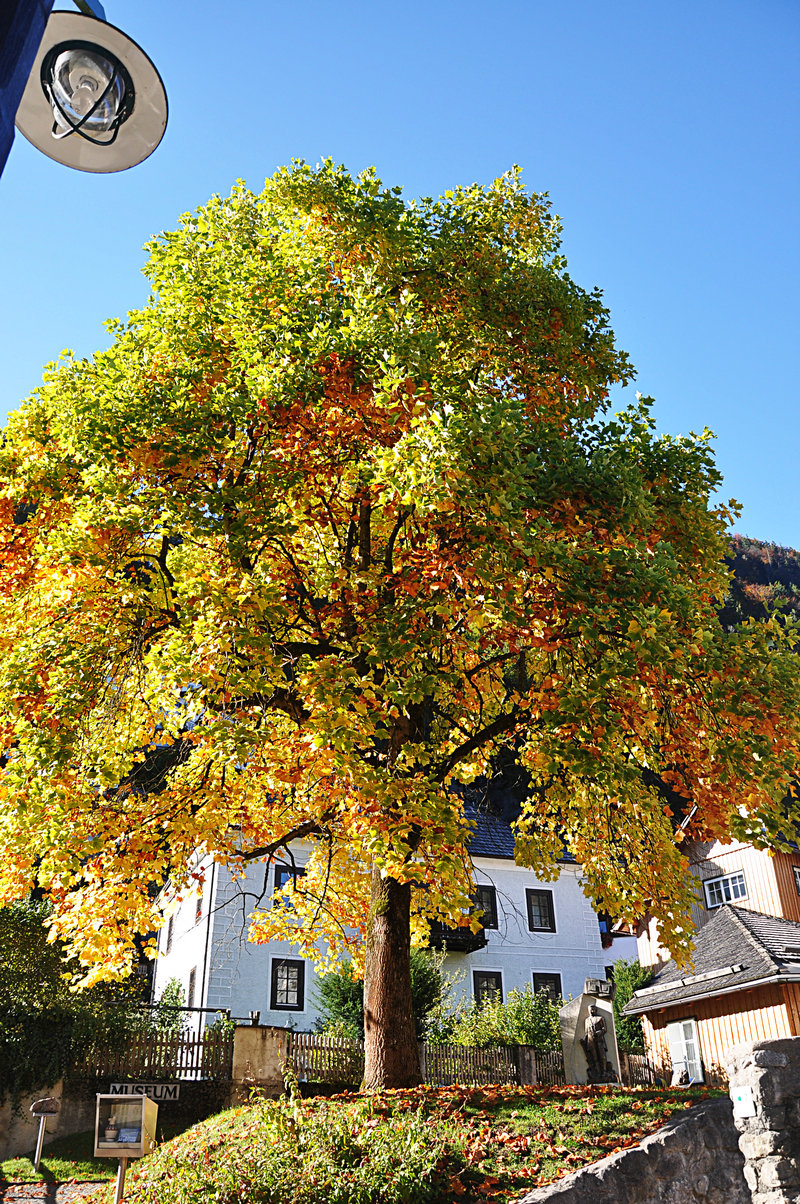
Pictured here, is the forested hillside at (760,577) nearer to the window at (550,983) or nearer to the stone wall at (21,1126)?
the window at (550,983)

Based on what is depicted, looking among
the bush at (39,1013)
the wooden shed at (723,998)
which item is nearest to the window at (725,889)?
the wooden shed at (723,998)

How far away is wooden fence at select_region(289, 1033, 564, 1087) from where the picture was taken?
18.4 meters

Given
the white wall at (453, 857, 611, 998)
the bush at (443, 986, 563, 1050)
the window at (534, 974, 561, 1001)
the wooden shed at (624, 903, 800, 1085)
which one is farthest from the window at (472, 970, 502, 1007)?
the wooden shed at (624, 903, 800, 1085)

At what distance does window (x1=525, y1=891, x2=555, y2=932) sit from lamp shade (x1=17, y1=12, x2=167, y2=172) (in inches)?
1316

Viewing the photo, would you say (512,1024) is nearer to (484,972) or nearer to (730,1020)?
(730,1020)

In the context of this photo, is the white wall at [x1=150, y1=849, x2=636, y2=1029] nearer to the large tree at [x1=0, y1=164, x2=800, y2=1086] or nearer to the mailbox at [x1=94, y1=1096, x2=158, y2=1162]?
the large tree at [x1=0, y1=164, x2=800, y2=1086]

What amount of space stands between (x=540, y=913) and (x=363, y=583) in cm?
2592

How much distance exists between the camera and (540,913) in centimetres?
3397

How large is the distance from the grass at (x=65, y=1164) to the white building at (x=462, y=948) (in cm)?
857

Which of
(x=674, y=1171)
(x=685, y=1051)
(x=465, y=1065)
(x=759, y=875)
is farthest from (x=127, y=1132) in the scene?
(x=759, y=875)

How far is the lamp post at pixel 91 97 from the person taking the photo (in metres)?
3.41

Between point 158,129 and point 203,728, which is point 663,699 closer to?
point 203,728

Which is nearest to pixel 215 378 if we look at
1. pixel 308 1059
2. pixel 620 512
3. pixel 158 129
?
pixel 620 512

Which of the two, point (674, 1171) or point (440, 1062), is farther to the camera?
point (440, 1062)
